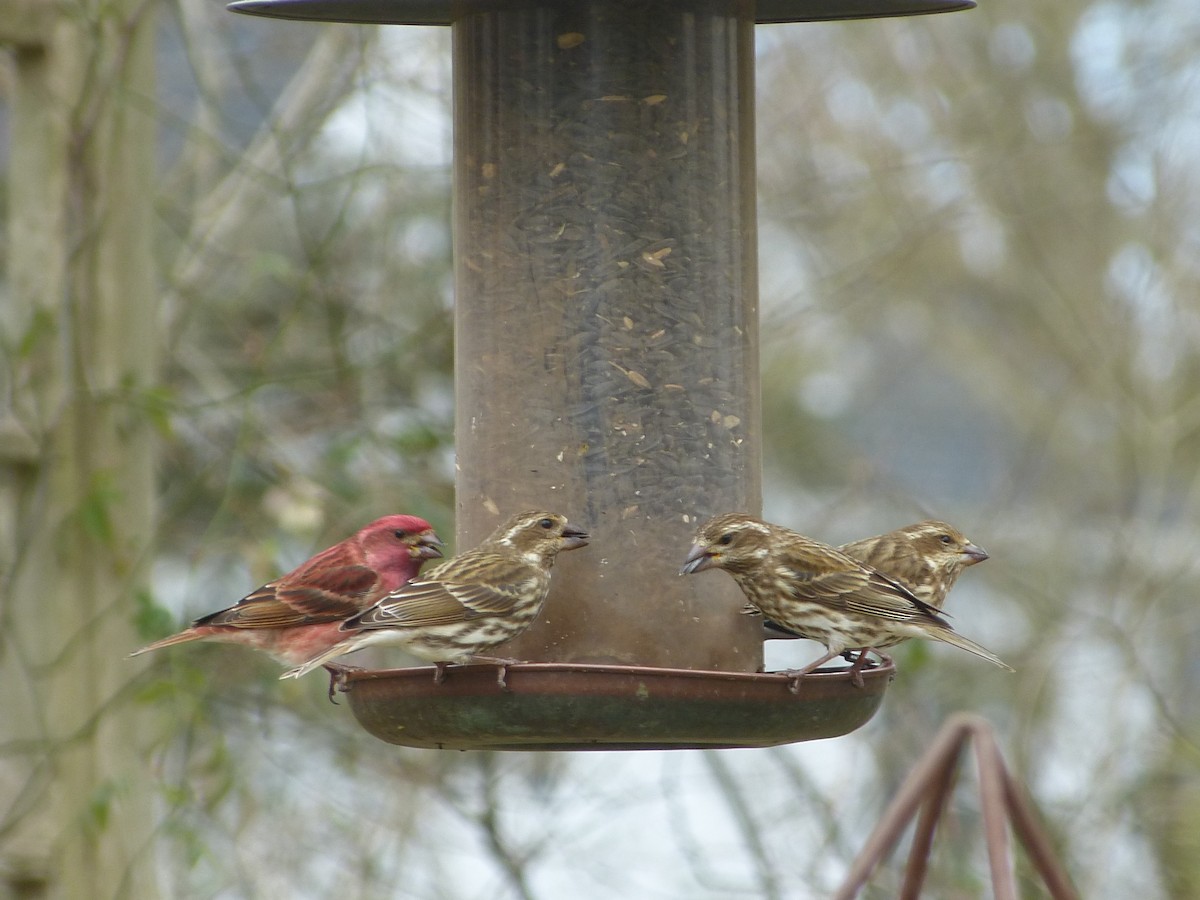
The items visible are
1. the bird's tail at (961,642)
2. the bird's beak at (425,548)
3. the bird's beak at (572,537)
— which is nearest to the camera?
the bird's tail at (961,642)

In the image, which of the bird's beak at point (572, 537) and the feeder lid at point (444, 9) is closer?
the bird's beak at point (572, 537)

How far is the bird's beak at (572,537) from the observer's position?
6734 mm

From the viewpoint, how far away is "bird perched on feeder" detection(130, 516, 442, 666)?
8.02 metres

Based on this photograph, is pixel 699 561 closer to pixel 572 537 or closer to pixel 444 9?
pixel 572 537

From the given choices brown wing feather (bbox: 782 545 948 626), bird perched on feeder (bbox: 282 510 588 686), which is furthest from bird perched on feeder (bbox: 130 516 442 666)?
brown wing feather (bbox: 782 545 948 626)

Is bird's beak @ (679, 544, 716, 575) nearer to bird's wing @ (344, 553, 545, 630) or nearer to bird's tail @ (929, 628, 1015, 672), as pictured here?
bird's wing @ (344, 553, 545, 630)

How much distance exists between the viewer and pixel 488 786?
1097 centimetres

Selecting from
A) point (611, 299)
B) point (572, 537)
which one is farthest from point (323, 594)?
point (611, 299)

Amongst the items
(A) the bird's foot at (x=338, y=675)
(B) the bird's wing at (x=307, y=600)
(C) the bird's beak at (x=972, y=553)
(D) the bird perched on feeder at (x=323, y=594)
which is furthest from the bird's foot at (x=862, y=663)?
(B) the bird's wing at (x=307, y=600)

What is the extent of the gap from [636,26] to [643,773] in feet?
24.4

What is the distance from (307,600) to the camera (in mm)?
8281

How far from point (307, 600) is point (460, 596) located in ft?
6.54

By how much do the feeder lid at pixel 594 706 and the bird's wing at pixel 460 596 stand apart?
7.1 inches

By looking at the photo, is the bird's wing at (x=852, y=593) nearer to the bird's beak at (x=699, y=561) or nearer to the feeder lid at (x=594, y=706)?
the bird's beak at (x=699, y=561)
